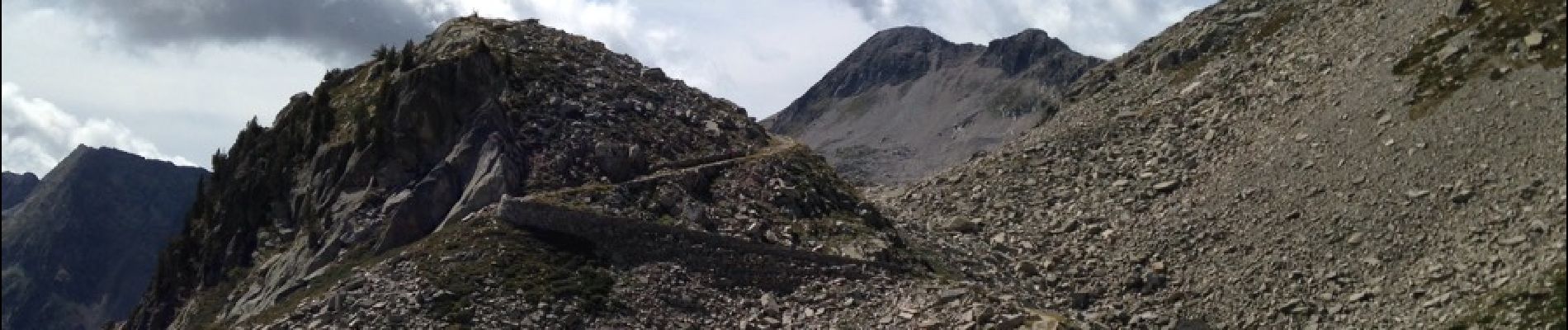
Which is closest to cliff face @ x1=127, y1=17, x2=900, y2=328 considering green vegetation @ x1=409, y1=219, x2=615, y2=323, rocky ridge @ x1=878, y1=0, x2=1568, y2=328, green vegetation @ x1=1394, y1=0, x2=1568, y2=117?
green vegetation @ x1=409, y1=219, x2=615, y2=323

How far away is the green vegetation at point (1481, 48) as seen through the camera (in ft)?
191

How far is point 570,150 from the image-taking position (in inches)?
2564

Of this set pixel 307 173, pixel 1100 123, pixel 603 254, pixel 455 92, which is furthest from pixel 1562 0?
pixel 307 173

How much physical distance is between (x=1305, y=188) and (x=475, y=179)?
35.2m

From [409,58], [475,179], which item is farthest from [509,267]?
[409,58]

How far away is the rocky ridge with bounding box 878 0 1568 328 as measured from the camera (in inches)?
1921

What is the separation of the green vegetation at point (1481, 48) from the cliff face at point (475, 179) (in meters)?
24.2

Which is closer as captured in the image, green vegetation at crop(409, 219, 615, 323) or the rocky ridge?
the rocky ridge

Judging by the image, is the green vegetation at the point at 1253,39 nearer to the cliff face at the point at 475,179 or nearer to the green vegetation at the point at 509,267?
the cliff face at the point at 475,179

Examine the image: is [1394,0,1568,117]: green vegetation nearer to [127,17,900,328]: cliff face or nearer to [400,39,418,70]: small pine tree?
[127,17,900,328]: cliff face

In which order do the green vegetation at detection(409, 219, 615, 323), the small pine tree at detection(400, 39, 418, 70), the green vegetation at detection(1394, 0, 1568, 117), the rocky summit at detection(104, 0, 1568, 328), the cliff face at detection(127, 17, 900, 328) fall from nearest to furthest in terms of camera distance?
the rocky summit at detection(104, 0, 1568, 328), the green vegetation at detection(409, 219, 615, 323), the green vegetation at detection(1394, 0, 1568, 117), the cliff face at detection(127, 17, 900, 328), the small pine tree at detection(400, 39, 418, 70)

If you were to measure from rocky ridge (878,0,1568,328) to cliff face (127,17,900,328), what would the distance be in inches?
354

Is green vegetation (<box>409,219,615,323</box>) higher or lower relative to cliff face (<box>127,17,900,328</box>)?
lower

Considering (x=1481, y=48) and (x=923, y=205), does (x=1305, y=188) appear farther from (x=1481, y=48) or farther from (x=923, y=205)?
(x=923, y=205)
